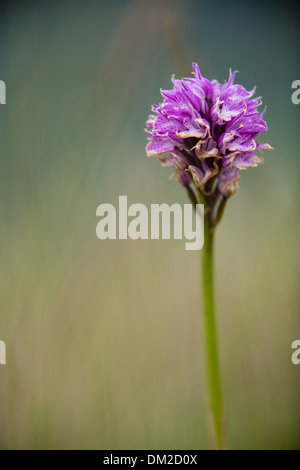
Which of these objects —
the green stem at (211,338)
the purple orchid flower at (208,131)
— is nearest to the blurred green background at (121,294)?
the green stem at (211,338)

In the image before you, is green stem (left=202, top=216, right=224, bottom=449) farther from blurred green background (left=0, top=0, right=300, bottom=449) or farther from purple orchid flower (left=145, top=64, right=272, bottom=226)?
blurred green background (left=0, top=0, right=300, bottom=449)

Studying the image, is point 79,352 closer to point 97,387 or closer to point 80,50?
point 97,387

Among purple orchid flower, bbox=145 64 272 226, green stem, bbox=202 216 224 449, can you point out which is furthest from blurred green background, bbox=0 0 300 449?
purple orchid flower, bbox=145 64 272 226

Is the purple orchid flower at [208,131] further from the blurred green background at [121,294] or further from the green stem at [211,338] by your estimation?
the blurred green background at [121,294]

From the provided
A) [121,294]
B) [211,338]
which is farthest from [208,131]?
[121,294]

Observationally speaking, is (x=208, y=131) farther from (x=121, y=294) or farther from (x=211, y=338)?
(x=121, y=294)
